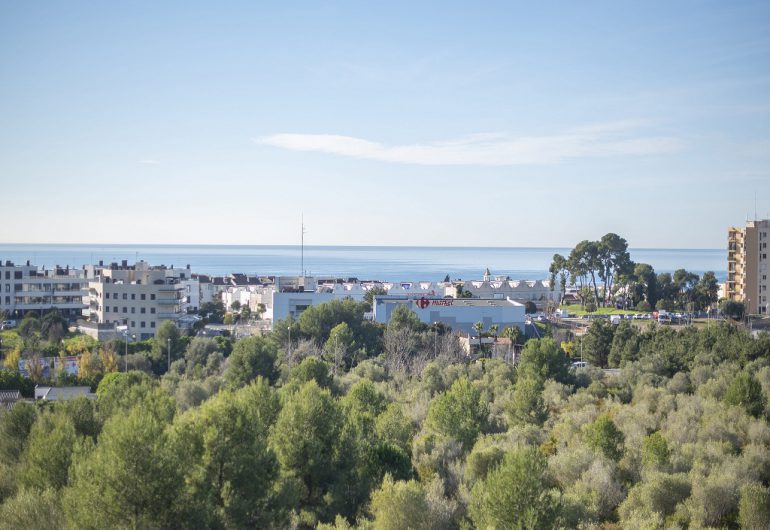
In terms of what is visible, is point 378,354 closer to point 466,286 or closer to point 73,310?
point 73,310

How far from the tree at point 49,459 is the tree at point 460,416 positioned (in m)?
9.49

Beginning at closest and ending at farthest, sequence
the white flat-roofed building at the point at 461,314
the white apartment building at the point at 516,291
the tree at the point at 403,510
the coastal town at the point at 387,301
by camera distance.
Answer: the tree at the point at 403,510, the white flat-roofed building at the point at 461,314, the coastal town at the point at 387,301, the white apartment building at the point at 516,291

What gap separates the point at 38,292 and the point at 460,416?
157ft

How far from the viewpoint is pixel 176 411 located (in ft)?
63.9

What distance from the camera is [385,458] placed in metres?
17.9

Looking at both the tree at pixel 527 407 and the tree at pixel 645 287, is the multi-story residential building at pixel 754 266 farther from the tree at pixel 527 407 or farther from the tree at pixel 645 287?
the tree at pixel 527 407

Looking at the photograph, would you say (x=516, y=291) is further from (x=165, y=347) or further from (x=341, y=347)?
(x=165, y=347)

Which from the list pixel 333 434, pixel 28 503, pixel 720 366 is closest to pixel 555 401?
pixel 720 366

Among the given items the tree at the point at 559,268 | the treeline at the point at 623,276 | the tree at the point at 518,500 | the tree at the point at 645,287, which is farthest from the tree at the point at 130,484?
the tree at the point at 645,287

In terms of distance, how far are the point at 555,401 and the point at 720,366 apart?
830cm

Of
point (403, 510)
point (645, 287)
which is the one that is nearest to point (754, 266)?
point (645, 287)

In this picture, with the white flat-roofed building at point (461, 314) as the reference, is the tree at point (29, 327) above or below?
below

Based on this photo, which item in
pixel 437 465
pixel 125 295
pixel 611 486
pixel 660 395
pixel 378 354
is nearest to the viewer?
pixel 611 486

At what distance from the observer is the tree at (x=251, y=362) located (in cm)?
3098
